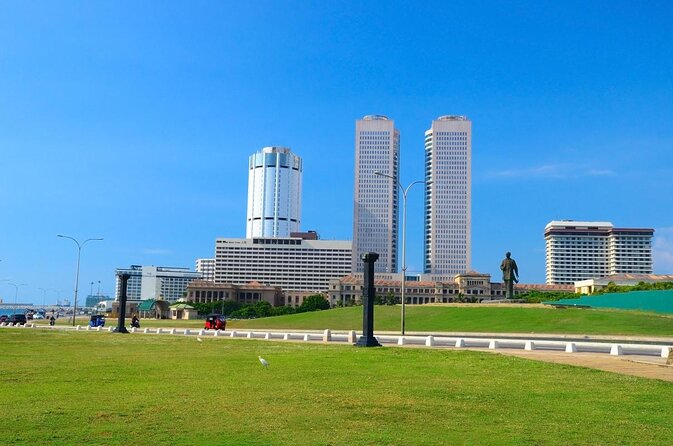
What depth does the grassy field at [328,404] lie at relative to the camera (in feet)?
35.0

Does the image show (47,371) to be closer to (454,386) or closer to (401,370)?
(401,370)

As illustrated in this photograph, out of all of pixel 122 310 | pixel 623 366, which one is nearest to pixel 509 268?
pixel 122 310

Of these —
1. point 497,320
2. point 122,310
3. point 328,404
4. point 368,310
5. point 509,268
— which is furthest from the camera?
point 509,268

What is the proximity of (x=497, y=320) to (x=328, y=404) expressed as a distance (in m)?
56.1

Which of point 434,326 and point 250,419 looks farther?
point 434,326

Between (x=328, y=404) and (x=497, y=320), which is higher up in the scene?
(x=328, y=404)

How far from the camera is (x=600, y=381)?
17734 mm

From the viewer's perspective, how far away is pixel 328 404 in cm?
1378

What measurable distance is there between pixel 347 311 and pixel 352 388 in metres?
73.5

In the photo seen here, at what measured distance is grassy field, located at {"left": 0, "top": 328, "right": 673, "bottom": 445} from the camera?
420 inches

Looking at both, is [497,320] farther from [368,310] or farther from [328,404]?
[328,404]

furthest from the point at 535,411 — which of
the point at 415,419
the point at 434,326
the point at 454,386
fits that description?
the point at 434,326

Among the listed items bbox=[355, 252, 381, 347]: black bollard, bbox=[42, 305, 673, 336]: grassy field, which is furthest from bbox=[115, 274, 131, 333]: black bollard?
bbox=[355, 252, 381, 347]: black bollard

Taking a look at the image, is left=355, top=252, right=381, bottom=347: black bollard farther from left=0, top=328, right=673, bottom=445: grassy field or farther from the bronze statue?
the bronze statue
